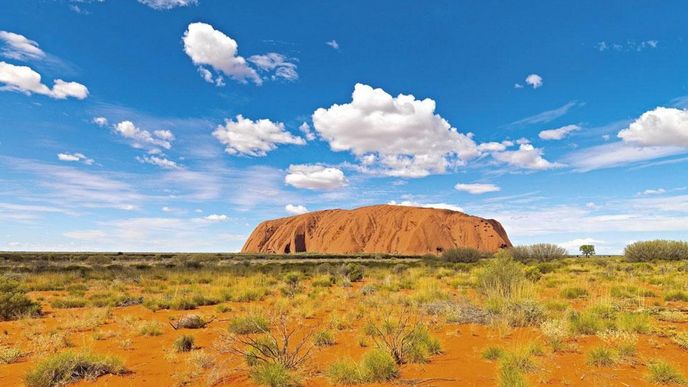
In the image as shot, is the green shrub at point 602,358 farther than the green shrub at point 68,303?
No

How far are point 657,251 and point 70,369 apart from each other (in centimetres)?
4262

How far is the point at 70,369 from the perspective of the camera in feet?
18.9

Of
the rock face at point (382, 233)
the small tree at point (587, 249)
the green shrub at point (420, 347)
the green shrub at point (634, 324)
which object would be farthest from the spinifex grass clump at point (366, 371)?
the rock face at point (382, 233)

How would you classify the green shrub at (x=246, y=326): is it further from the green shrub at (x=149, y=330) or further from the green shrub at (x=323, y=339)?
the green shrub at (x=149, y=330)

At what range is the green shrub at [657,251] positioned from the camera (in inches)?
1335

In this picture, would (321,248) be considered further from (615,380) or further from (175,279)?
(615,380)

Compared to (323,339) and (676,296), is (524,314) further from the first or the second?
(676,296)

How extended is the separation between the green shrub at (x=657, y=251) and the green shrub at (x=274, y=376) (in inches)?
1566

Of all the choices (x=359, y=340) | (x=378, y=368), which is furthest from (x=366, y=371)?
(x=359, y=340)

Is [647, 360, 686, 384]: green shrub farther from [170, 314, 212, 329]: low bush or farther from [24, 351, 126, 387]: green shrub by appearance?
[170, 314, 212, 329]: low bush

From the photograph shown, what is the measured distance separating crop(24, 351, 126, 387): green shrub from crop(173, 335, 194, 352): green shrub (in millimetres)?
1282

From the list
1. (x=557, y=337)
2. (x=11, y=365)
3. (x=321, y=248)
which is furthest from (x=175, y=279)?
(x=321, y=248)

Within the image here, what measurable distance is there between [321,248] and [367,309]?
310ft

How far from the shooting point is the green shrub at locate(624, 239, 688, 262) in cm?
3391
